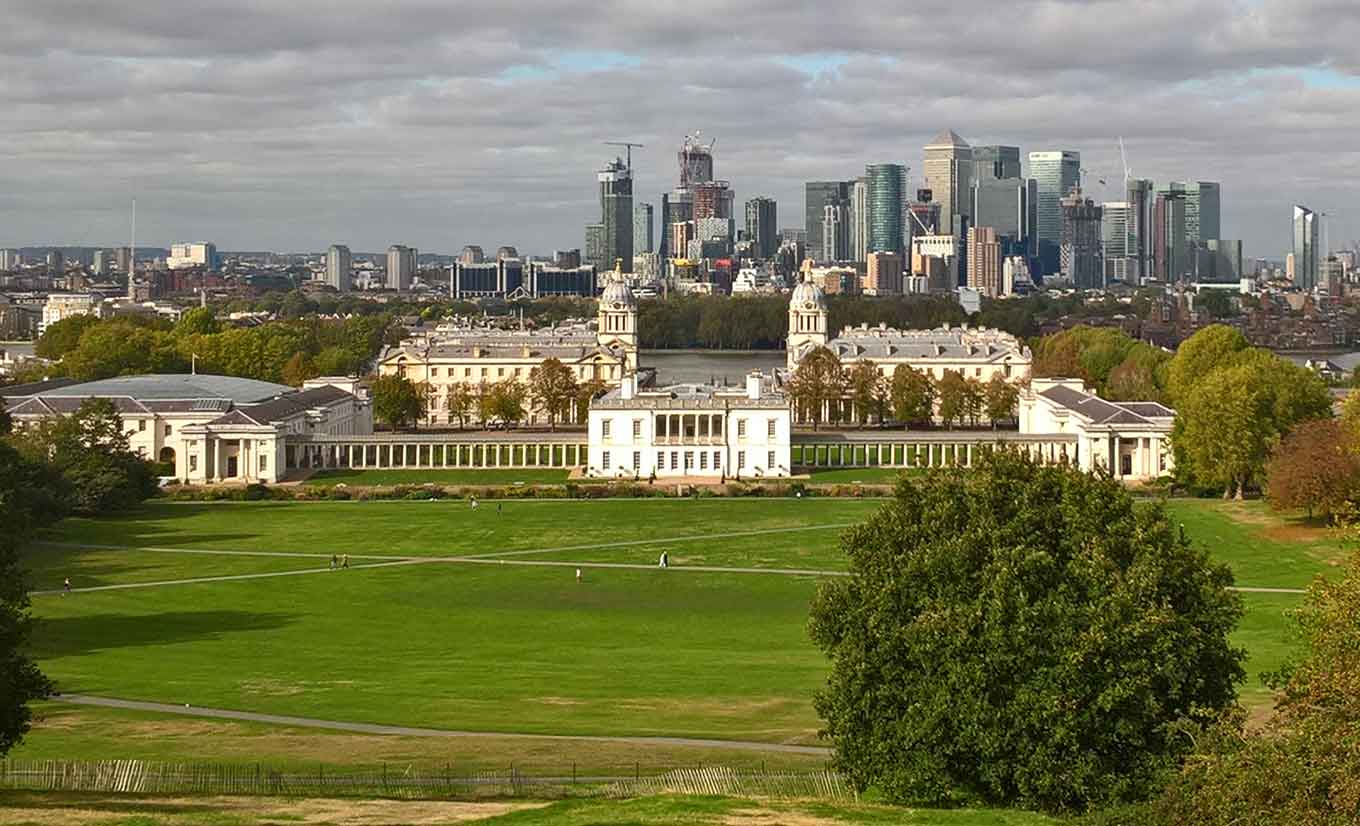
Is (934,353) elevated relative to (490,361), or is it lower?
elevated

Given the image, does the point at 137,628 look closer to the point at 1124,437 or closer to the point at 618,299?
the point at 1124,437

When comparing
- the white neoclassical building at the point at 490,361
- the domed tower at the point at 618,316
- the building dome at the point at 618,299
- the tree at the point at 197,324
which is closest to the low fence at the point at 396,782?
the white neoclassical building at the point at 490,361

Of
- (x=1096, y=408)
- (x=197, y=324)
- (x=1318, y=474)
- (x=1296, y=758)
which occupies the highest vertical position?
(x=197, y=324)

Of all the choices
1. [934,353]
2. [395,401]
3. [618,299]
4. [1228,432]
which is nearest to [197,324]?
[618,299]

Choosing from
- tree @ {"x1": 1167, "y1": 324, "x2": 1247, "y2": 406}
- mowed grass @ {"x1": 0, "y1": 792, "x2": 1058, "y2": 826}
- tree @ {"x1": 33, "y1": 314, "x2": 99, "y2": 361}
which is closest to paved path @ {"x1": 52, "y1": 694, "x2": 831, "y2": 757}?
mowed grass @ {"x1": 0, "y1": 792, "x2": 1058, "y2": 826}

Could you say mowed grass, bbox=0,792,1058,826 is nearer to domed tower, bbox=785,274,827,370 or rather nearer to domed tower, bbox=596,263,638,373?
domed tower, bbox=596,263,638,373

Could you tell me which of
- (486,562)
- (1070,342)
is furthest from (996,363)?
(486,562)

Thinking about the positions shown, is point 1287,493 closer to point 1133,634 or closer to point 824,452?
point 824,452

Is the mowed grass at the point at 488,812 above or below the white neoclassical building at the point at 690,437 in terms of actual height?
below

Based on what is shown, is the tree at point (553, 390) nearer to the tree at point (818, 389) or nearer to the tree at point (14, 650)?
the tree at point (818, 389)
